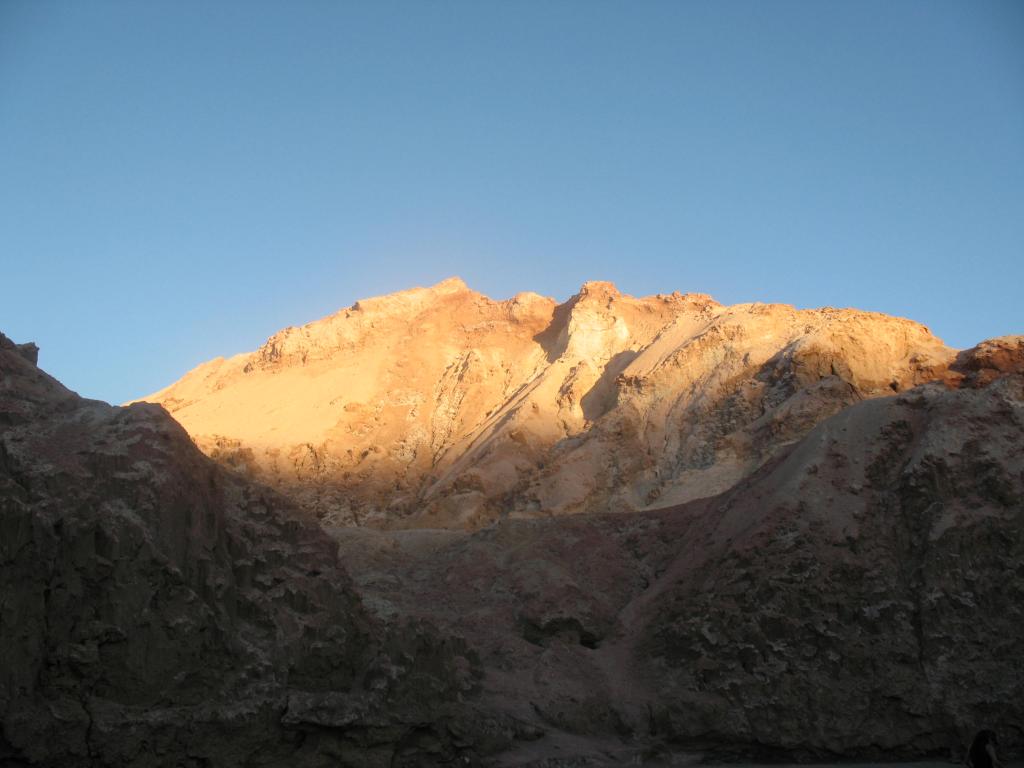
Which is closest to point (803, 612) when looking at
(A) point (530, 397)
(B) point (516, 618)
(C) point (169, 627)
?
(B) point (516, 618)

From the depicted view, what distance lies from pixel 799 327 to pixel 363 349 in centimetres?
2761

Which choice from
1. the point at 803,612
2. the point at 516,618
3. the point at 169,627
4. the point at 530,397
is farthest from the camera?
the point at 530,397

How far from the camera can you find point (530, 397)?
49.0 m

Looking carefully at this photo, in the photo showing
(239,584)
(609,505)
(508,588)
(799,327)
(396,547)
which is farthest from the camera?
(799,327)

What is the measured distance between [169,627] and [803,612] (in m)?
11.8

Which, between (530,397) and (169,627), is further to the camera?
(530,397)

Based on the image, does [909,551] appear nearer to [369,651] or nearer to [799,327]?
[369,651]

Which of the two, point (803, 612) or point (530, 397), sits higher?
point (530, 397)

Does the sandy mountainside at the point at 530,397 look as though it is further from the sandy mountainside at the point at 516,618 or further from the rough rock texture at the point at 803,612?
the sandy mountainside at the point at 516,618

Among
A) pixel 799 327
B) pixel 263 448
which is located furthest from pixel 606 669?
pixel 263 448

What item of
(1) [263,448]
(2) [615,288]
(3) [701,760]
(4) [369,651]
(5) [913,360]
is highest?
(2) [615,288]

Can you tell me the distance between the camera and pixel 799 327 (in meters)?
43.9

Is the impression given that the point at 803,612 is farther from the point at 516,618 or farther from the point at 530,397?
the point at 530,397

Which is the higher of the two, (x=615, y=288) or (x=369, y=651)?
(x=615, y=288)
